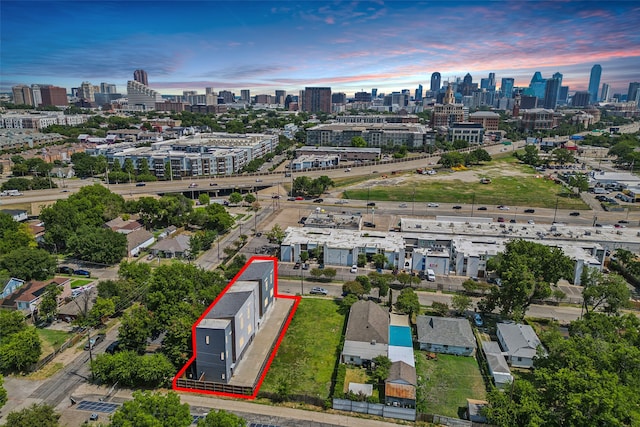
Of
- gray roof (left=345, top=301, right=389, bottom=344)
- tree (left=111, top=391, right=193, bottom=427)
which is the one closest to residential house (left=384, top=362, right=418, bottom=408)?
gray roof (left=345, top=301, right=389, bottom=344)

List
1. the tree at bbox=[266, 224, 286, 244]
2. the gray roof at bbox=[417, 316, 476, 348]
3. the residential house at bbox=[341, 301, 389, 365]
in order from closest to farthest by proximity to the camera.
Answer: the residential house at bbox=[341, 301, 389, 365] → the gray roof at bbox=[417, 316, 476, 348] → the tree at bbox=[266, 224, 286, 244]

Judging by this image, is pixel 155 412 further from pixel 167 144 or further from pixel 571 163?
pixel 571 163

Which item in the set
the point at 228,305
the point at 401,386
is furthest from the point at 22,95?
the point at 401,386

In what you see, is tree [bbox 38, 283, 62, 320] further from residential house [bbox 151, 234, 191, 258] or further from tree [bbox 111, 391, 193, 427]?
tree [bbox 111, 391, 193, 427]

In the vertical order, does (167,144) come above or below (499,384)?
above

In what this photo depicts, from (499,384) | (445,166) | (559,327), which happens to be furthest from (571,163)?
(499,384)

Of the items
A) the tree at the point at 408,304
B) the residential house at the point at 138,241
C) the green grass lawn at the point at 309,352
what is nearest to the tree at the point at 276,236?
the green grass lawn at the point at 309,352
